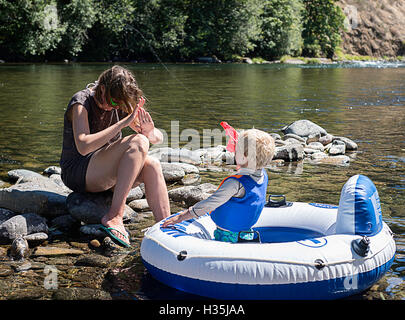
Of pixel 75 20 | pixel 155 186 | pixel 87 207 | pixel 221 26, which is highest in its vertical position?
pixel 221 26

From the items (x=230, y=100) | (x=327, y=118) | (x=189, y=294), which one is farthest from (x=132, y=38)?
(x=189, y=294)

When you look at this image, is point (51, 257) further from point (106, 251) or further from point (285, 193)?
point (285, 193)

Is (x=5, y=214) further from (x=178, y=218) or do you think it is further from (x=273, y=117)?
(x=273, y=117)

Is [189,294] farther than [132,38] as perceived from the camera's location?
No

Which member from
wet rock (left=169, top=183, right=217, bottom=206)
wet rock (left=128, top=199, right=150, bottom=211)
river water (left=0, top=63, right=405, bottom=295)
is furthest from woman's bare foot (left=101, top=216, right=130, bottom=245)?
river water (left=0, top=63, right=405, bottom=295)

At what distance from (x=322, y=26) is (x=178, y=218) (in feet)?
170

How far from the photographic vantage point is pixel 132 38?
35375 millimetres

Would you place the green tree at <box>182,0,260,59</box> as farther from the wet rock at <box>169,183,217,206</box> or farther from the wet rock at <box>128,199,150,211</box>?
the wet rock at <box>128,199,150,211</box>

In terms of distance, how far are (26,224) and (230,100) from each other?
36.1ft

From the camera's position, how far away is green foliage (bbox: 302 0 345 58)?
168ft

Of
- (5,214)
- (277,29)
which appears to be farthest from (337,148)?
(277,29)

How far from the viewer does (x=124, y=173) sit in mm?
4031

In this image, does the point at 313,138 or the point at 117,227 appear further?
the point at 313,138
